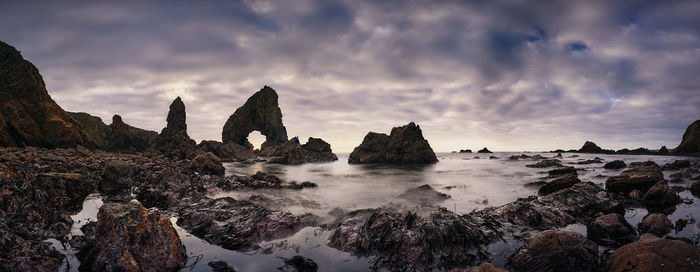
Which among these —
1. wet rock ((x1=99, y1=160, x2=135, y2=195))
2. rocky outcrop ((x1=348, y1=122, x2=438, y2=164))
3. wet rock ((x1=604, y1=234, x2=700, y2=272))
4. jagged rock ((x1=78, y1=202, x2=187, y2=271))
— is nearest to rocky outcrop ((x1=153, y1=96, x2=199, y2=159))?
wet rock ((x1=99, y1=160, x2=135, y2=195))

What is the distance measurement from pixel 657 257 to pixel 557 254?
1469 millimetres

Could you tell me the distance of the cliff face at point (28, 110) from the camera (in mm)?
29109

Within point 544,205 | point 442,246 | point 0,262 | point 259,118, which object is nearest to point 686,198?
point 544,205

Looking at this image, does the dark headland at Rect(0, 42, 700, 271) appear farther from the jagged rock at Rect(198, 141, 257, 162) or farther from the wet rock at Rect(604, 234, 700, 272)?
the jagged rock at Rect(198, 141, 257, 162)

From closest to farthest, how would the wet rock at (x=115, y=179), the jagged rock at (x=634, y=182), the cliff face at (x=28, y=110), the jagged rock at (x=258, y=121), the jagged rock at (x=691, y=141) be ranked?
1. the wet rock at (x=115, y=179)
2. the jagged rock at (x=634, y=182)
3. the cliff face at (x=28, y=110)
4. the jagged rock at (x=691, y=141)
5. the jagged rock at (x=258, y=121)

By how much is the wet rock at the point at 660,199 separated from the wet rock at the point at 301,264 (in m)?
14.3

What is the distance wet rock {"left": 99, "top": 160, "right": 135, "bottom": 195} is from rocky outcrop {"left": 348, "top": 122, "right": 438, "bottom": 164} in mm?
54348

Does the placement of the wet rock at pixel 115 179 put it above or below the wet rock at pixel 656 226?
above

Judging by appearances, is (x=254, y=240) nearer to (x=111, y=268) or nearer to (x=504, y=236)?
(x=111, y=268)

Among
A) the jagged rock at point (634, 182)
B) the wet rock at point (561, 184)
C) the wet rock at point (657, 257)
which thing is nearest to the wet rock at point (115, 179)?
the wet rock at point (657, 257)

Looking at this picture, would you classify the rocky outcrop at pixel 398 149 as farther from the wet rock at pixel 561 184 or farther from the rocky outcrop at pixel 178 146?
the wet rock at pixel 561 184

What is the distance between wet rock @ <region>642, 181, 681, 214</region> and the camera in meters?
11.3

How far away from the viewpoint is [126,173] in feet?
44.6

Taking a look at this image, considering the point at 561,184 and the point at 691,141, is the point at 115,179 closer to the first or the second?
the point at 561,184
